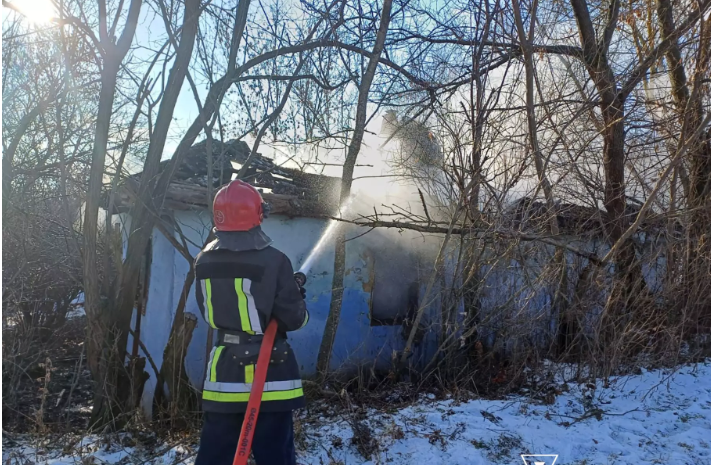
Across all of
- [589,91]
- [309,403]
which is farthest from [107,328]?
[589,91]

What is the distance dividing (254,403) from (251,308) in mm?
499

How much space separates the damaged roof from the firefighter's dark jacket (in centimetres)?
295

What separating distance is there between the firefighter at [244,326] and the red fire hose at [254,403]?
5 centimetres

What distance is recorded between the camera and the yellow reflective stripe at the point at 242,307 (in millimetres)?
2832

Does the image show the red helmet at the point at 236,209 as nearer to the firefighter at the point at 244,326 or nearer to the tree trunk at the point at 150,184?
the firefighter at the point at 244,326

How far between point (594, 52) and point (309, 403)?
627 centimetres

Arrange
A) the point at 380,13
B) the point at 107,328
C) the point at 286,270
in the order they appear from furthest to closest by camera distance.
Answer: the point at 380,13
the point at 107,328
the point at 286,270

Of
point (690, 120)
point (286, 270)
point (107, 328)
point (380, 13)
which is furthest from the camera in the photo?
point (690, 120)

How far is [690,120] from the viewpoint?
265 inches

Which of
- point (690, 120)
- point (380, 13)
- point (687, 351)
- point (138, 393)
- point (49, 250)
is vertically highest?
point (380, 13)

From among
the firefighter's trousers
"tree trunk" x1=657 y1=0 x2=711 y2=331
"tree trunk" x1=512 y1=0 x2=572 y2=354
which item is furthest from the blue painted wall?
"tree trunk" x1=657 y1=0 x2=711 y2=331

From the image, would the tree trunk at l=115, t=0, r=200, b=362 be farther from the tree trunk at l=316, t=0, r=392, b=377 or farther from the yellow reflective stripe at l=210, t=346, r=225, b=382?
the yellow reflective stripe at l=210, t=346, r=225, b=382

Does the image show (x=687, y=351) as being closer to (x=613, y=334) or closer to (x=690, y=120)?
(x=613, y=334)

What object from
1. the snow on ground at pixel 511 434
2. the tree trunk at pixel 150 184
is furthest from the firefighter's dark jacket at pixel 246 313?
the tree trunk at pixel 150 184
